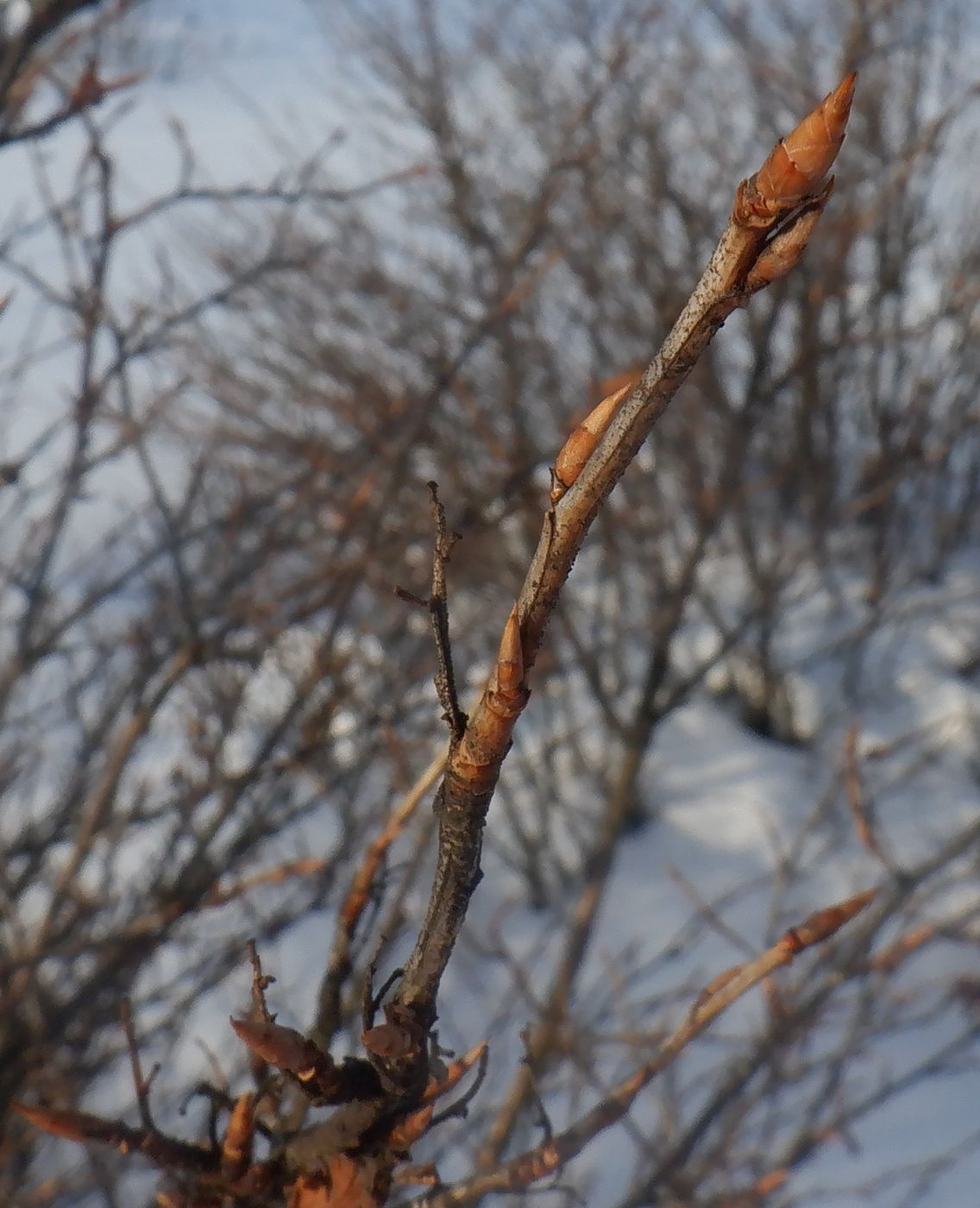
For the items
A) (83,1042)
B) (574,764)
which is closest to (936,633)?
(574,764)

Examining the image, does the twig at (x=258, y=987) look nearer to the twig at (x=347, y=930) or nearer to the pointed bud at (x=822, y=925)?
the twig at (x=347, y=930)

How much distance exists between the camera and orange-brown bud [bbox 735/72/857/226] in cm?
33

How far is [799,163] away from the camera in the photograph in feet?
1.10

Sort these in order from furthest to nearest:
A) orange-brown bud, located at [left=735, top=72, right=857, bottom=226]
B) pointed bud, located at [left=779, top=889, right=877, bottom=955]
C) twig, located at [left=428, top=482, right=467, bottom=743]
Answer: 1. pointed bud, located at [left=779, top=889, right=877, bottom=955]
2. twig, located at [left=428, top=482, right=467, bottom=743]
3. orange-brown bud, located at [left=735, top=72, right=857, bottom=226]

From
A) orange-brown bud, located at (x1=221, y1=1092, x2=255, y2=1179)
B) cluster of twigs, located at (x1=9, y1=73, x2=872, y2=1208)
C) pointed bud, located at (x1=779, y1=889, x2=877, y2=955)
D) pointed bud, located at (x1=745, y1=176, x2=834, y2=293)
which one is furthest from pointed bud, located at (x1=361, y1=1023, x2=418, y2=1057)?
pointed bud, located at (x1=745, y1=176, x2=834, y2=293)

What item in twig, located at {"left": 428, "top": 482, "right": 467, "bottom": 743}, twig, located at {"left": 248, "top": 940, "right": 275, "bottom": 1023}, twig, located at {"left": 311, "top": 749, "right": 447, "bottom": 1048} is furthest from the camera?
twig, located at {"left": 311, "top": 749, "right": 447, "bottom": 1048}

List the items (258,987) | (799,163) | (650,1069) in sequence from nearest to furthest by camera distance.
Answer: (799,163) < (258,987) < (650,1069)

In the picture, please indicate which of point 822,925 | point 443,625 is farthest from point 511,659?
point 822,925

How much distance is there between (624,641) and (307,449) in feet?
8.80

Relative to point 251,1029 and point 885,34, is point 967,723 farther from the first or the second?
point 251,1029

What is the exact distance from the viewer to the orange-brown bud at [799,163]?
33 cm

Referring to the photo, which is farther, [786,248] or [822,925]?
[822,925]

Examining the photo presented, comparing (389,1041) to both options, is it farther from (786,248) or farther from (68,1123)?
(786,248)

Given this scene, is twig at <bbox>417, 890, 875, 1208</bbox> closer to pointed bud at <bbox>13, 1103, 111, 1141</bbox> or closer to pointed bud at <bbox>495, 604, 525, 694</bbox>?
pointed bud at <bbox>13, 1103, 111, 1141</bbox>
